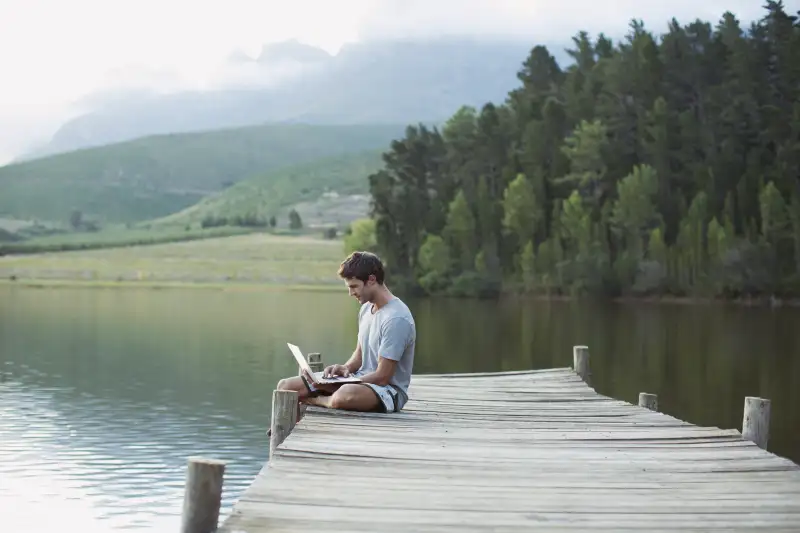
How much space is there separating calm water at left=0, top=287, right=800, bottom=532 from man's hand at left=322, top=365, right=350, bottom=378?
9.74 ft

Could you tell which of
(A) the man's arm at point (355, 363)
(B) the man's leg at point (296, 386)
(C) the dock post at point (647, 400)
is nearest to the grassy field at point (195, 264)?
(C) the dock post at point (647, 400)

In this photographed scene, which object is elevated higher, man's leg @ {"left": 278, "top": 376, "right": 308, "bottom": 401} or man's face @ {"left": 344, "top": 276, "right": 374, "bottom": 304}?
man's face @ {"left": 344, "top": 276, "right": 374, "bottom": 304}

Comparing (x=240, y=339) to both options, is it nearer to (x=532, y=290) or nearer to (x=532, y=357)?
(x=532, y=357)

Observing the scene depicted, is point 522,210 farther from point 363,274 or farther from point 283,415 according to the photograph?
point 283,415

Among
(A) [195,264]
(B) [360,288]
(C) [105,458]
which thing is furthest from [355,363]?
(A) [195,264]

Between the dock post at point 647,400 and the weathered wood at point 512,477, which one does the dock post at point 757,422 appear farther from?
the dock post at point 647,400

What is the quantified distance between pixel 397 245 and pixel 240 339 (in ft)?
159

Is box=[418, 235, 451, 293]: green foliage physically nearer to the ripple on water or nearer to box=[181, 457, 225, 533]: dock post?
the ripple on water

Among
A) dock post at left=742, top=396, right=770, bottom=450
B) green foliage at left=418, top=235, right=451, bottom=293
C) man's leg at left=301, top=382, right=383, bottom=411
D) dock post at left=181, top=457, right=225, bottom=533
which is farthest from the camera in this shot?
green foliage at left=418, top=235, right=451, bottom=293

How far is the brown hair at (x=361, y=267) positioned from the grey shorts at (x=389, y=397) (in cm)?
109

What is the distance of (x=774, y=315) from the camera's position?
59.9m

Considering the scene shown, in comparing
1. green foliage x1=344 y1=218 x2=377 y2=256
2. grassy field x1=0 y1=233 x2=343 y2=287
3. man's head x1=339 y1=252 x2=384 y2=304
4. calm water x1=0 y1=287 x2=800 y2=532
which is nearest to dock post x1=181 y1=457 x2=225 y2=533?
man's head x1=339 y1=252 x2=384 y2=304

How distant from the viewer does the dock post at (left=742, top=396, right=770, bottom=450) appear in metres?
11.6

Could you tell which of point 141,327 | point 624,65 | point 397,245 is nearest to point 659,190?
point 624,65
